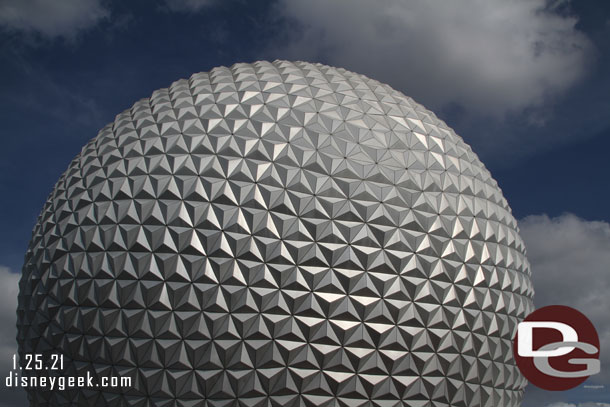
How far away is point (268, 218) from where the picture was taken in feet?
44.0

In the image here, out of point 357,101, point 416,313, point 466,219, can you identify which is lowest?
point 416,313

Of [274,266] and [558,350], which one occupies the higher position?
[274,266]

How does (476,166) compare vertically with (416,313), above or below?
above

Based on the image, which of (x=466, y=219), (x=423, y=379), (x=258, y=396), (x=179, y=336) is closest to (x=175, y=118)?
(x=179, y=336)

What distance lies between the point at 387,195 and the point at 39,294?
11.5 metres

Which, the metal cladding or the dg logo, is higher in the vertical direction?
the metal cladding

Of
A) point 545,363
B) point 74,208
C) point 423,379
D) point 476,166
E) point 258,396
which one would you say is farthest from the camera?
point 476,166

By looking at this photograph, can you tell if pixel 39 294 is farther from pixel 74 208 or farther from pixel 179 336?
pixel 179 336

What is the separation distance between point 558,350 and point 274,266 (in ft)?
35.8

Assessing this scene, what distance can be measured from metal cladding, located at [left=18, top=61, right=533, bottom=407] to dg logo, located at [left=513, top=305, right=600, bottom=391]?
66cm

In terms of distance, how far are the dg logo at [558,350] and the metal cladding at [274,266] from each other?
0.66 metres

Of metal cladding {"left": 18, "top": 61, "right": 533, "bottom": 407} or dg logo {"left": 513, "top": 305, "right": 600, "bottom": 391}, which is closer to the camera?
metal cladding {"left": 18, "top": 61, "right": 533, "bottom": 407}

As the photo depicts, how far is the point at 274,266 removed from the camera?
1308 cm

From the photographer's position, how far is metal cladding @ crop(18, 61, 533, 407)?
510 inches
